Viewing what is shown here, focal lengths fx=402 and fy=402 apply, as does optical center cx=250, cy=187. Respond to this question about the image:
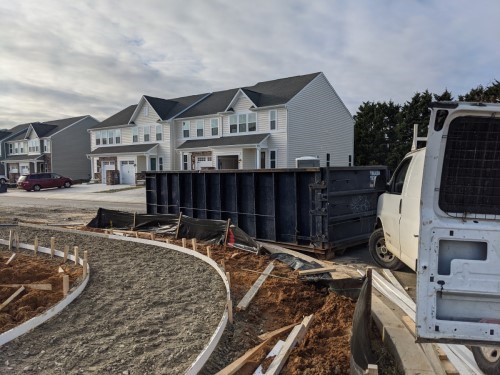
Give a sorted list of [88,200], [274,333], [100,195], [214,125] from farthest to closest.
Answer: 1. [214,125]
2. [100,195]
3. [88,200]
4. [274,333]

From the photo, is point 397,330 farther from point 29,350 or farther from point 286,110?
point 286,110

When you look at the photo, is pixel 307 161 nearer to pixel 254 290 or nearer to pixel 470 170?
pixel 254 290

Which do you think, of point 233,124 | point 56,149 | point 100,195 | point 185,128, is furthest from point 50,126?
point 233,124

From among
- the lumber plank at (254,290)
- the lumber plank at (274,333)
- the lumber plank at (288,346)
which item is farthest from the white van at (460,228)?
the lumber plank at (254,290)

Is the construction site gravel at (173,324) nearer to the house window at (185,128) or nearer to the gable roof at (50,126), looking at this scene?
the house window at (185,128)

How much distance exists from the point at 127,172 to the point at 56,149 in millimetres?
18296

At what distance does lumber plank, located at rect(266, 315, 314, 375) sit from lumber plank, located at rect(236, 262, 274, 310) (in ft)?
3.31

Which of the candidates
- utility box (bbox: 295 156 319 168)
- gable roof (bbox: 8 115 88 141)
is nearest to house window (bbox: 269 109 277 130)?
utility box (bbox: 295 156 319 168)

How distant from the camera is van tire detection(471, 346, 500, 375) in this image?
11.4 feet

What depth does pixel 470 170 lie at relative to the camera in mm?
3256

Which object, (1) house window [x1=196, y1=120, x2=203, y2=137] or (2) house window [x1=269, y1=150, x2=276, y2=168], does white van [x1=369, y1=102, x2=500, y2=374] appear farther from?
(1) house window [x1=196, y1=120, x2=203, y2=137]

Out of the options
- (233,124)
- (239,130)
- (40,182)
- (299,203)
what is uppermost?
(233,124)

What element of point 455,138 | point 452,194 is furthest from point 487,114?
point 452,194

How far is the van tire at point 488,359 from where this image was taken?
3482mm
